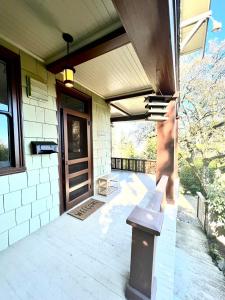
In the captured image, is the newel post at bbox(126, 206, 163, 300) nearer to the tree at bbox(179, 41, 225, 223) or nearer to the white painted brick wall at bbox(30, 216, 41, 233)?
the white painted brick wall at bbox(30, 216, 41, 233)

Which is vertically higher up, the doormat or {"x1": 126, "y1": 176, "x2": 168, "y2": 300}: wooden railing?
{"x1": 126, "y1": 176, "x2": 168, "y2": 300}: wooden railing

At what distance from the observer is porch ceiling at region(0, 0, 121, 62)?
137 cm

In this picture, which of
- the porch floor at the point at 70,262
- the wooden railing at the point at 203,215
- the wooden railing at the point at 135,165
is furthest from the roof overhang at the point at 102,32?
the wooden railing at the point at 135,165

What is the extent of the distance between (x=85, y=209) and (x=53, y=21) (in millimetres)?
2929

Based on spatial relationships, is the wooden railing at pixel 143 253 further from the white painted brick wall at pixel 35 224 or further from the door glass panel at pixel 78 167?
the door glass panel at pixel 78 167

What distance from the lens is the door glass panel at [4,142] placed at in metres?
1.92

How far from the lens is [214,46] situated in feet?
22.8

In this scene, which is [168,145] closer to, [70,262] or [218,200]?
[70,262]

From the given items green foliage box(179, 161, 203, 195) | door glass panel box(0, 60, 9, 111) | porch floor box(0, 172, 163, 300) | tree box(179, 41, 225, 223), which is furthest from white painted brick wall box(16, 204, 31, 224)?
green foliage box(179, 161, 203, 195)

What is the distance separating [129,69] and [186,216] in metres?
4.55

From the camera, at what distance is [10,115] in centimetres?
195

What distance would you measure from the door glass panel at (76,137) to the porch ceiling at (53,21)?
1.36 m

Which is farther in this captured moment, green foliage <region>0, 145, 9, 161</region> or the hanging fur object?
the hanging fur object

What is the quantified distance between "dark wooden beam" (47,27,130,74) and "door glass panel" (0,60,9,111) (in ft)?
2.17
